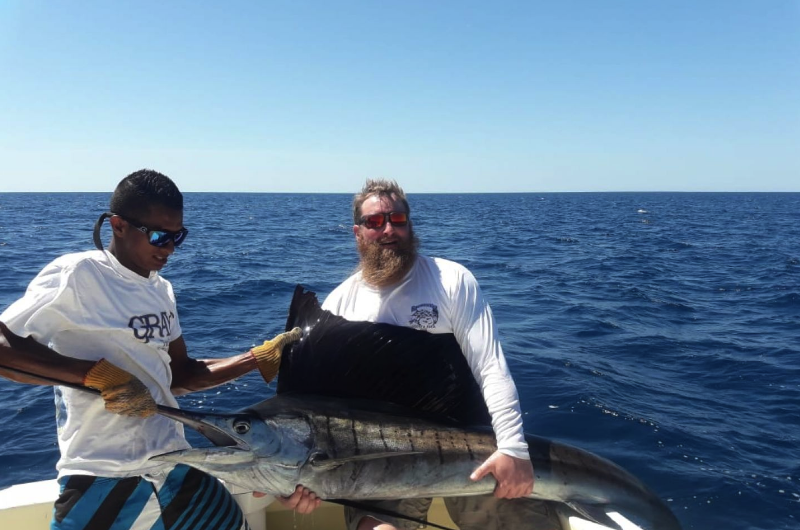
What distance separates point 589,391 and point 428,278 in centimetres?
358

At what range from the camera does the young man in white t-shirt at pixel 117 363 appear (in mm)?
1562

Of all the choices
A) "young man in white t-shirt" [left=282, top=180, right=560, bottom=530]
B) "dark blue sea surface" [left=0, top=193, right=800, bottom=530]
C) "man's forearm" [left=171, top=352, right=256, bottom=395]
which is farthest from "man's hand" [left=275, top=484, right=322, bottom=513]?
"dark blue sea surface" [left=0, top=193, right=800, bottom=530]

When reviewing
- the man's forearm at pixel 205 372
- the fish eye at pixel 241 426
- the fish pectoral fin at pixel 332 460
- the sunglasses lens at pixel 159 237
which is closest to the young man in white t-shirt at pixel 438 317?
the fish pectoral fin at pixel 332 460

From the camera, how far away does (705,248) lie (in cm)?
1786

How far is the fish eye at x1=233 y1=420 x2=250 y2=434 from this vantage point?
69.2 inches

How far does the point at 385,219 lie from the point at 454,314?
46cm

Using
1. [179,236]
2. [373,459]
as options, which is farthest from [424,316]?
[179,236]

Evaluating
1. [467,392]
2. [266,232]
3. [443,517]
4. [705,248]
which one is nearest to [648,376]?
[443,517]

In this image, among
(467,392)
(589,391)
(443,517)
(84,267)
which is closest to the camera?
(84,267)

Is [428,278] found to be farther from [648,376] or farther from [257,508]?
[648,376]

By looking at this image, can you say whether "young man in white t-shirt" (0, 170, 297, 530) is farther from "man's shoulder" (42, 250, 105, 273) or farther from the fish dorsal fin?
the fish dorsal fin

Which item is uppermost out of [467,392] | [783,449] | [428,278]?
[428,278]

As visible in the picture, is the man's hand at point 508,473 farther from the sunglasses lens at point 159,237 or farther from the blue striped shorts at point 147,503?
the sunglasses lens at point 159,237

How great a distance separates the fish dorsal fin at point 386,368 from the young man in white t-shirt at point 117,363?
472 millimetres
